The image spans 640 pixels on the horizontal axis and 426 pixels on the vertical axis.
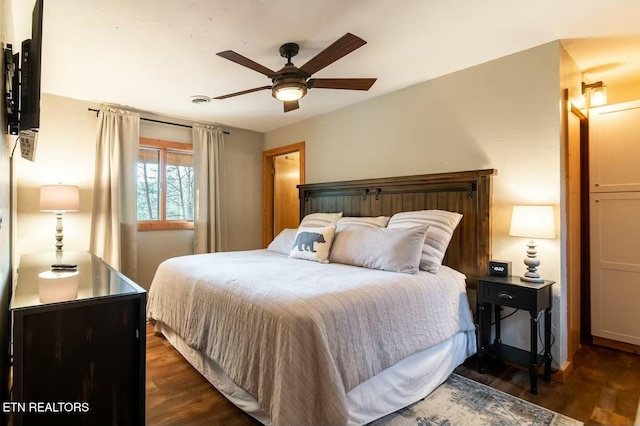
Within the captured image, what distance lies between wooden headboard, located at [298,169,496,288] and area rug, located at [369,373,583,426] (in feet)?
2.90

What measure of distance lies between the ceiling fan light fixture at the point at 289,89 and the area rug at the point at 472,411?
2121 millimetres

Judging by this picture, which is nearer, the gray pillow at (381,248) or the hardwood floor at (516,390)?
the hardwood floor at (516,390)

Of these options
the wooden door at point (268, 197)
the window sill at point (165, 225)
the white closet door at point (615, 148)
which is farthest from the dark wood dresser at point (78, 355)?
the white closet door at point (615, 148)

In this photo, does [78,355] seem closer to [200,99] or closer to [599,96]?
[200,99]

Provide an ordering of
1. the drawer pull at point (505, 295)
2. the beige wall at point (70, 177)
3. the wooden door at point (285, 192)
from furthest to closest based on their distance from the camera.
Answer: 1. the wooden door at point (285, 192)
2. the beige wall at point (70, 177)
3. the drawer pull at point (505, 295)

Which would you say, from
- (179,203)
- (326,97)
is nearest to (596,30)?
(326,97)

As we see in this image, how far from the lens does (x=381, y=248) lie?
2.49 m

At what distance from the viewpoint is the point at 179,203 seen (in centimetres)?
437

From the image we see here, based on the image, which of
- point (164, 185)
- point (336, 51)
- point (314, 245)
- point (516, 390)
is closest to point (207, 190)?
point (164, 185)

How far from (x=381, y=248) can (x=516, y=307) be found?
0.99m

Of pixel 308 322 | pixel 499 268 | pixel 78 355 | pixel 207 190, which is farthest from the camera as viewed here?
pixel 207 190

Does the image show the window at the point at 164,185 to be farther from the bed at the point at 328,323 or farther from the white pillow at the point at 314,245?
the white pillow at the point at 314,245

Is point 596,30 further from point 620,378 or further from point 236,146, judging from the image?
point 236,146

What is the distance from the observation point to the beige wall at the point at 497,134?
238cm
